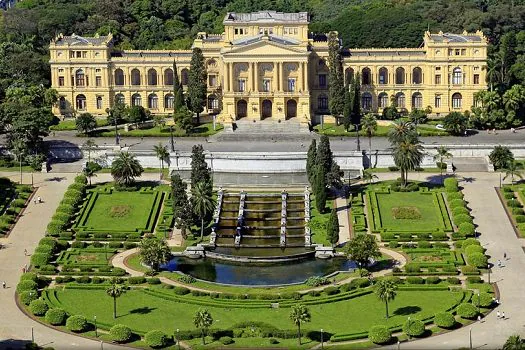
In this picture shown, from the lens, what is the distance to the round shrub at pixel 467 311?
Answer: 366 feet

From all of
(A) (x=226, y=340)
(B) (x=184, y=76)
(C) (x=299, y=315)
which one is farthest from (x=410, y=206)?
(B) (x=184, y=76)

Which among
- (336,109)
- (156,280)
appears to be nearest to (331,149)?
(336,109)

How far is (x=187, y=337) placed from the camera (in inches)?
4237

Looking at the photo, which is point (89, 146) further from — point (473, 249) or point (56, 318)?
point (473, 249)

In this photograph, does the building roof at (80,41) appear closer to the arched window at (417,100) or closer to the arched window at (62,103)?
the arched window at (62,103)

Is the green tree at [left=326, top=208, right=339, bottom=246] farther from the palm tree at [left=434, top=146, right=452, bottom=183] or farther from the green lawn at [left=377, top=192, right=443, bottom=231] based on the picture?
the palm tree at [left=434, top=146, right=452, bottom=183]

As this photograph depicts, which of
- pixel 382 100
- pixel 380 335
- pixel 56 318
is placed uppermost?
pixel 382 100

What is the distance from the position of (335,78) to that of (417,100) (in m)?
15.4

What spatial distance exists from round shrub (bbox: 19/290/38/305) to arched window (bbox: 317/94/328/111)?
71136 mm

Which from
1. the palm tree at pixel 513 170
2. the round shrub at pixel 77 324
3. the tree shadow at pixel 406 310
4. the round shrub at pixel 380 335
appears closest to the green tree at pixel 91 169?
the round shrub at pixel 77 324

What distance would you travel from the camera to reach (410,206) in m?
143

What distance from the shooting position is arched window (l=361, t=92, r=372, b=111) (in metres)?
181

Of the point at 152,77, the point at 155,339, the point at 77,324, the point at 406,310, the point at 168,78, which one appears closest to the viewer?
the point at 155,339

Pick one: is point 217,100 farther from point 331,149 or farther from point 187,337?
point 187,337
